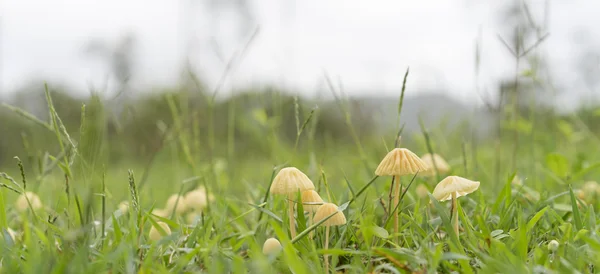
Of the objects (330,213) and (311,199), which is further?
(311,199)

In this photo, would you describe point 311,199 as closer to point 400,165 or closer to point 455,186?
point 400,165

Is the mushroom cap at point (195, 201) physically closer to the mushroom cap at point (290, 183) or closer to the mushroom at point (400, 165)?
the mushroom cap at point (290, 183)

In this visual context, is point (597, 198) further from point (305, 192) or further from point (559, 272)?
point (305, 192)

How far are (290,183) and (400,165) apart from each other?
0.26 metres

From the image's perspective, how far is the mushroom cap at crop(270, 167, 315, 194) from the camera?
1189 mm

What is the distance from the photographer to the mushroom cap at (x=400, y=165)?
1192mm

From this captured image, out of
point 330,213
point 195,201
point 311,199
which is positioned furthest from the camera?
point 195,201

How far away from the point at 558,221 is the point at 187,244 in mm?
1016

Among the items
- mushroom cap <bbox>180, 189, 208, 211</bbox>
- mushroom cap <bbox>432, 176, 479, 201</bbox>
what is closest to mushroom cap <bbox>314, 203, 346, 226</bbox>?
mushroom cap <bbox>432, 176, 479, 201</bbox>

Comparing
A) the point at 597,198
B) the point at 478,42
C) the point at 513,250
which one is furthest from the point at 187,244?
the point at 597,198

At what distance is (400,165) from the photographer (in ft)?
3.93

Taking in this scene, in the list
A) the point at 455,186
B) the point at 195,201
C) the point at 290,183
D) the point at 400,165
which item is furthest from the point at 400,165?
the point at 195,201

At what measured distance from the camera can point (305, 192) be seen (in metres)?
1.29

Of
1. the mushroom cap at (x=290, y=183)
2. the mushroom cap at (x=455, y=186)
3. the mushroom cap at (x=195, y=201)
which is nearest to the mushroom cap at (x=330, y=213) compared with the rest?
the mushroom cap at (x=290, y=183)
